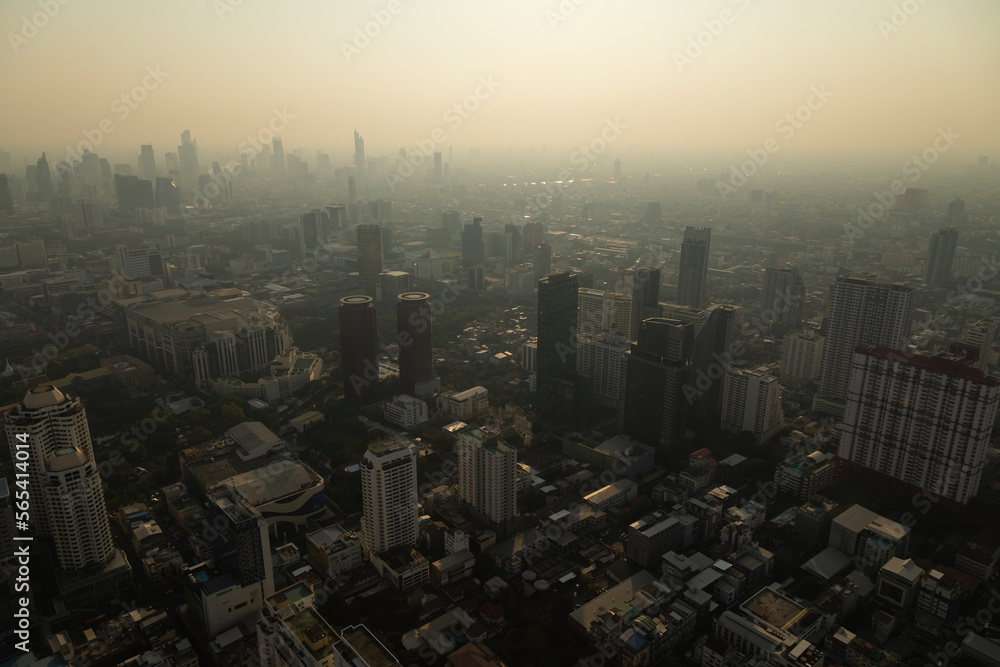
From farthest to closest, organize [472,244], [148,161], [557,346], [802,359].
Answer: [148,161] < [472,244] < [802,359] < [557,346]

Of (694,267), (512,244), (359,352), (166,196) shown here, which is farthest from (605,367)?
(166,196)

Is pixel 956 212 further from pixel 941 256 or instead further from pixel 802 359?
pixel 802 359

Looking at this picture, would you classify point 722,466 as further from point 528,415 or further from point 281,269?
point 281,269

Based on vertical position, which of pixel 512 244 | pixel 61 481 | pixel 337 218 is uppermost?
pixel 337 218

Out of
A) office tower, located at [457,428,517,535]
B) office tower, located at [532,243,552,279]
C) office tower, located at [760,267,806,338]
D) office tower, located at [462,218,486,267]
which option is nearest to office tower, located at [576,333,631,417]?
office tower, located at [457,428,517,535]

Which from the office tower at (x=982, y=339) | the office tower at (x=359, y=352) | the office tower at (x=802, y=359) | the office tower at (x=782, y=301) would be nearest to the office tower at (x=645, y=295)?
the office tower at (x=802, y=359)

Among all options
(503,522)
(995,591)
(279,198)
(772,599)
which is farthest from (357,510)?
(279,198)
